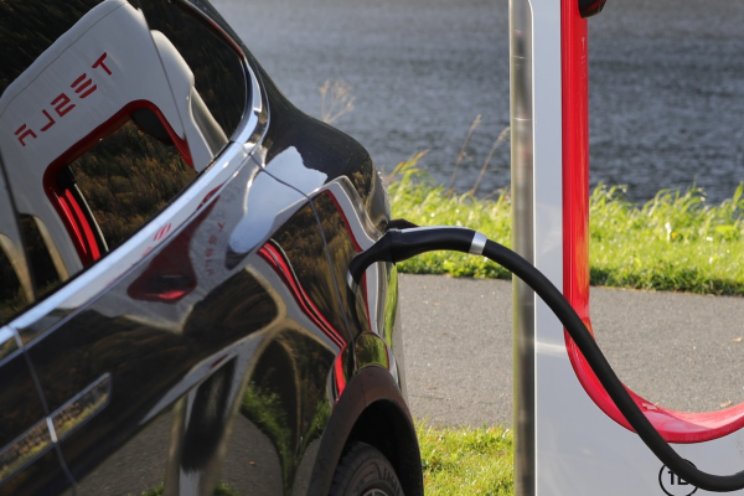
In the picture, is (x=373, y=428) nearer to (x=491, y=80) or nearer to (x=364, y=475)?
(x=364, y=475)

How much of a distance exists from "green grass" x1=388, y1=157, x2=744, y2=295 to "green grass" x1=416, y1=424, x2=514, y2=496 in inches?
84.0

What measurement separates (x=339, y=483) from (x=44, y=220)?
2.36ft

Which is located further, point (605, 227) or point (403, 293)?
point (605, 227)

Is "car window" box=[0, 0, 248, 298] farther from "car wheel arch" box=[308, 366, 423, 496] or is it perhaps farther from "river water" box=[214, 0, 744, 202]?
"river water" box=[214, 0, 744, 202]

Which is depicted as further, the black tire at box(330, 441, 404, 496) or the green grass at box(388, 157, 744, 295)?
the green grass at box(388, 157, 744, 295)

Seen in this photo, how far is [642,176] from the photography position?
18.3 meters

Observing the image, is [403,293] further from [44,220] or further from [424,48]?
[424,48]

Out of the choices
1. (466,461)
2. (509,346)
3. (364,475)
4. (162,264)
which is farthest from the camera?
(509,346)

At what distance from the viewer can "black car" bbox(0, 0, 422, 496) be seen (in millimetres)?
1778

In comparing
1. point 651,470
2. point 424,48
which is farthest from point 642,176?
point 424,48

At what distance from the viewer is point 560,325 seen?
3.29 meters

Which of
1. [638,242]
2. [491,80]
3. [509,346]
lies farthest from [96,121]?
→ [491,80]

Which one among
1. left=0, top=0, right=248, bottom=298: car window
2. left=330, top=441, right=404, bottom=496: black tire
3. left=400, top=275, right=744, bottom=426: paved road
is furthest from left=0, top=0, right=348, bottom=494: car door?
Result: left=400, top=275, right=744, bottom=426: paved road

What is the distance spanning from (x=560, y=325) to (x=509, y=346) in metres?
2.28
